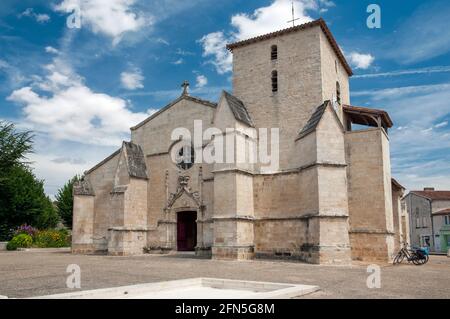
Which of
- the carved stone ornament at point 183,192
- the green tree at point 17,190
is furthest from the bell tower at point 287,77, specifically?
the green tree at point 17,190

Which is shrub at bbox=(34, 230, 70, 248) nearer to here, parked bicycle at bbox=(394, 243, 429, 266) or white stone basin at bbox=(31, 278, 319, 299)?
parked bicycle at bbox=(394, 243, 429, 266)

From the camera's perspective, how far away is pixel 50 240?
2798 cm

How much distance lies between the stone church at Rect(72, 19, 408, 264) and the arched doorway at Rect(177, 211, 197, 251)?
0.05 m

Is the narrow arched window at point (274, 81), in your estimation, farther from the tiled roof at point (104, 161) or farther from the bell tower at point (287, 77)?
the tiled roof at point (104, 161)

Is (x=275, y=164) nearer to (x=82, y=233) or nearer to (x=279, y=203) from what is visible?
(x=279, y=203)

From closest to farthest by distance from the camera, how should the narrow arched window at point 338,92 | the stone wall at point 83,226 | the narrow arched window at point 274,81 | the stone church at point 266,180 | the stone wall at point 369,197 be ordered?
the stone church at point 266,180, the stone wall at point 369,197, the narrow arched window at point 274,81, the narrow arched window at point 338,92, the stone wall at point 83,226

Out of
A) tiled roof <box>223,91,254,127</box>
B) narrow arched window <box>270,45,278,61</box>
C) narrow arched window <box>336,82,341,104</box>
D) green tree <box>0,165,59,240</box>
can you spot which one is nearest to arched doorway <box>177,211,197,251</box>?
tiled roof <box>223,91,254,127</box>

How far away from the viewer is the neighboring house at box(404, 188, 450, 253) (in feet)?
125

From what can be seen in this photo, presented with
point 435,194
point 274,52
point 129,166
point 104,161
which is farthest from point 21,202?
point 435,194

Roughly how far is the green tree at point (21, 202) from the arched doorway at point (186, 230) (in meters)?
15.2

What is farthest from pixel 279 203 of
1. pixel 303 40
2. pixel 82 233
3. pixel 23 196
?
pixel 23 196

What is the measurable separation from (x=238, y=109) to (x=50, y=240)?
18.0 metres

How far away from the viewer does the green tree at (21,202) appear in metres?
29.5
